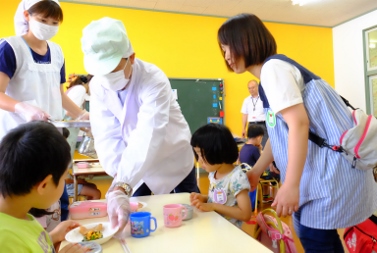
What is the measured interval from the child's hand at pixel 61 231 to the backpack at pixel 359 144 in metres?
0.90

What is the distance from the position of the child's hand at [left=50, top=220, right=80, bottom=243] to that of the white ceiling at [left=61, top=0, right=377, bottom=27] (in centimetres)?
462

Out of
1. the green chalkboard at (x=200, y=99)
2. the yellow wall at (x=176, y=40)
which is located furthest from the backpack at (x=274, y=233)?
the yellow wall at (x=176, y=40)

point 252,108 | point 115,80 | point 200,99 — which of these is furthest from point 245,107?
point 115,80

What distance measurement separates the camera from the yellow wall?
5070 millimetres

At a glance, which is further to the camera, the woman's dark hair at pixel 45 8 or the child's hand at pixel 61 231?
the woman's dark hair at pixel 45 8

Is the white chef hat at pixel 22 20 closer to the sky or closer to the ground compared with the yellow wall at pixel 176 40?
closer to the ground

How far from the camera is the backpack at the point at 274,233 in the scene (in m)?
1.23

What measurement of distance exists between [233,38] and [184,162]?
67cm

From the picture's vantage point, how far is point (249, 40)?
1259 mm

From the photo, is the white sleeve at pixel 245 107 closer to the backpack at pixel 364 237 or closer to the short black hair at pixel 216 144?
the short black hair at pixel 216 144

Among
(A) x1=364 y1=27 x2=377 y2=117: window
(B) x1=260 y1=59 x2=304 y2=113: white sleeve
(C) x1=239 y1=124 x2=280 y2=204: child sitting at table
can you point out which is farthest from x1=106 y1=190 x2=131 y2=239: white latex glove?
(A) x1=364 y1=27 x2=377 y2=117: window

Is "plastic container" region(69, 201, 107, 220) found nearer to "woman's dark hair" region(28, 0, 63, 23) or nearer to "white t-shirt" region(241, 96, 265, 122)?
"woman's dark hair" region(28, 0, 63, 23)

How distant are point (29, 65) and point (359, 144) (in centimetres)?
144

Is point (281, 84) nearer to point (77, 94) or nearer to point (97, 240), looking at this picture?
point (97, 240)
